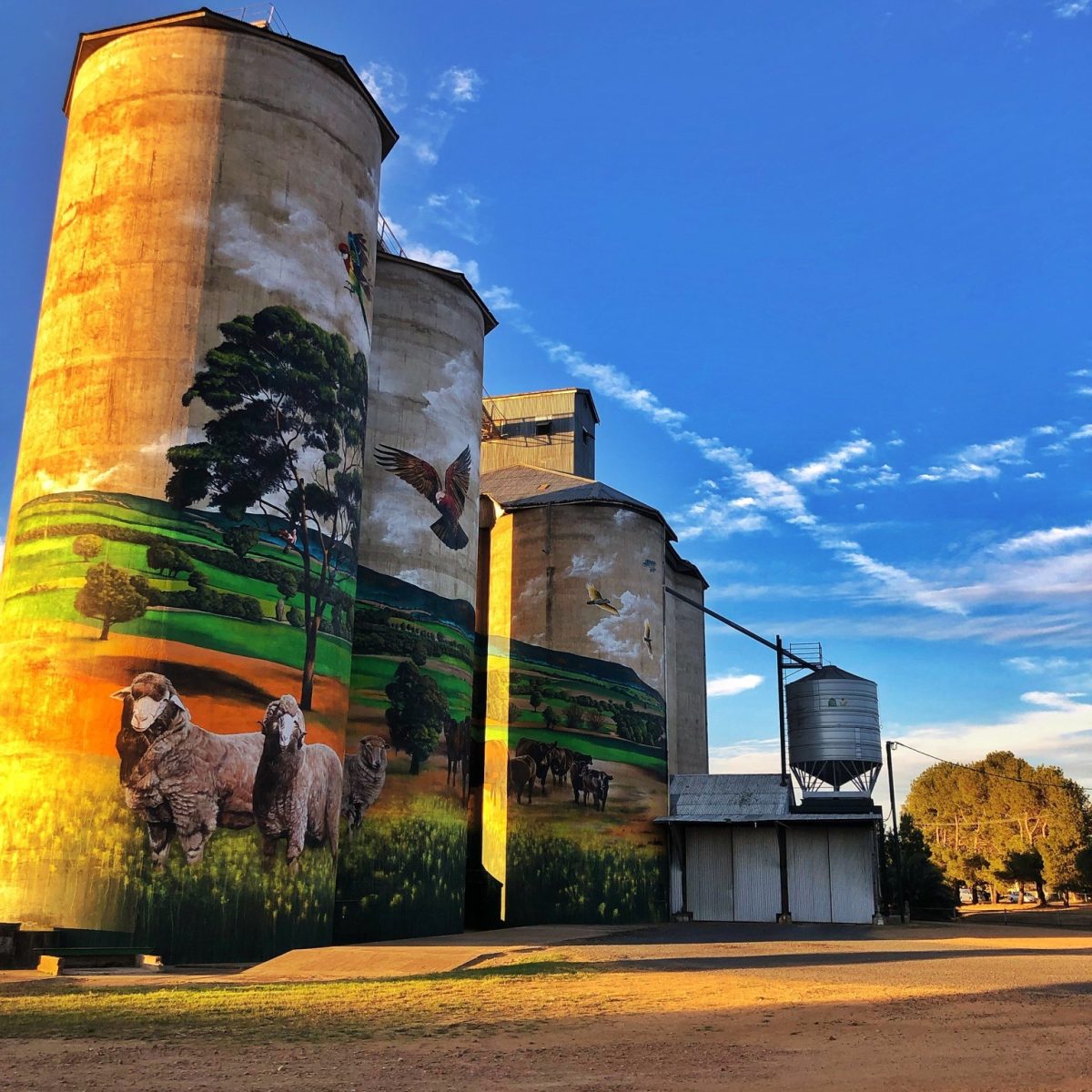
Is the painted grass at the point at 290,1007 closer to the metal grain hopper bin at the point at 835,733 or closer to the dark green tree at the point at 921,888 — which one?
the metal grain hopper bin at the point at 835,733

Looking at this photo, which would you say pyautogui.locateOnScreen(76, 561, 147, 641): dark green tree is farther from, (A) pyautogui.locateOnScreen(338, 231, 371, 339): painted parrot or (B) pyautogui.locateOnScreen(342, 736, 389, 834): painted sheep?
(B) pyautogui.locateOnScreen(342, 736, 389, 834): painted sheep

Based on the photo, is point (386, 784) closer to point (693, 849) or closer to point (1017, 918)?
point (693, 849)

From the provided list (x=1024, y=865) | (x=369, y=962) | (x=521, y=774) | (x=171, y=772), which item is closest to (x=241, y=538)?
(x=171, y=772)

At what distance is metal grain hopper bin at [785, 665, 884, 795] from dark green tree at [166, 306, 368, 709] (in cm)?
2666

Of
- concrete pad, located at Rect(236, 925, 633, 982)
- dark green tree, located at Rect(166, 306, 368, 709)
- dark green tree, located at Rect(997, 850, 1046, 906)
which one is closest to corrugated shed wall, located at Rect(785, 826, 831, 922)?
concrete pad, located at Rect(236, 925, 633, 982)

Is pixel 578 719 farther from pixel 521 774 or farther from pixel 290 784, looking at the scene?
pixel 290 784

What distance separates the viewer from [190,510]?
2514cm

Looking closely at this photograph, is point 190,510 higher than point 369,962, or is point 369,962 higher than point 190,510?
point 190,510

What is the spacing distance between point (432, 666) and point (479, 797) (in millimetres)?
11071

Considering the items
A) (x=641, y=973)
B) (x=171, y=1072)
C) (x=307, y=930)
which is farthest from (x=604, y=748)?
(x=171, y=1072)

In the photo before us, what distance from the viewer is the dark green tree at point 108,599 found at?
24.2m

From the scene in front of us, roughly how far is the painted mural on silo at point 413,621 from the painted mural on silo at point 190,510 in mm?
4618

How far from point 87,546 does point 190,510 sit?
7.41 feet

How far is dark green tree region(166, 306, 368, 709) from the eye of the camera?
2562 cm
